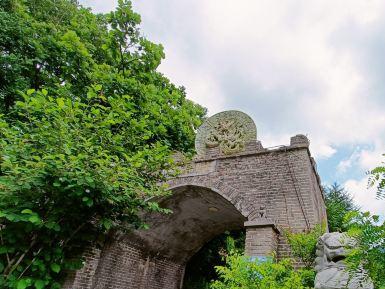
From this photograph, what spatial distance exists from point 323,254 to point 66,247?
4154 mm

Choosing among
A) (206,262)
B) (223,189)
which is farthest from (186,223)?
(206,262)

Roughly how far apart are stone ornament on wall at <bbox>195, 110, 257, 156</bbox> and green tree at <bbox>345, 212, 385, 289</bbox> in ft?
18.1

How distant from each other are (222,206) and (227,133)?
1.79m

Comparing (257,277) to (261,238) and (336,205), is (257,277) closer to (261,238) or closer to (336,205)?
(261,238)

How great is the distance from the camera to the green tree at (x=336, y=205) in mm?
11312

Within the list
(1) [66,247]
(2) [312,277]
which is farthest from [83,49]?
(2) [312,277]

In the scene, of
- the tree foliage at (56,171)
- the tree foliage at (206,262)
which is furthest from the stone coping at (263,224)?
the tree foliage at (206,262)

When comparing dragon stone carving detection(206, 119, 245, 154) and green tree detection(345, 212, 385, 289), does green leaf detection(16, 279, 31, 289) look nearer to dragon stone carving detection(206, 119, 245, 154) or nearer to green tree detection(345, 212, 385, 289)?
green tree detection(345, 212, 385, 289)

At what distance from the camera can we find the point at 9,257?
4863 millimetres

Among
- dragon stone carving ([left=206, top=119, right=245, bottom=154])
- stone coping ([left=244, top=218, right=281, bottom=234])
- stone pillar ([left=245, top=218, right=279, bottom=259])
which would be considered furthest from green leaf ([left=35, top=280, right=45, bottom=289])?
dragon stone carving ([left=206, top=119, right=245, bottom=154])

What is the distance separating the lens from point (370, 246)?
1.67 metres

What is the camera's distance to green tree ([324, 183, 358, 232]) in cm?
1131

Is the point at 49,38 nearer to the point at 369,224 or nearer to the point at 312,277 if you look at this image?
the point at 312,277

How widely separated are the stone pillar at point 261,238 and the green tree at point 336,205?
19.2 feet
